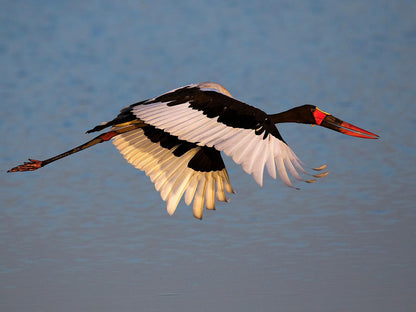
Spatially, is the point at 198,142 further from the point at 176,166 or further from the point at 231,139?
the point at 176,166

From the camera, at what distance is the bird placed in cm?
635

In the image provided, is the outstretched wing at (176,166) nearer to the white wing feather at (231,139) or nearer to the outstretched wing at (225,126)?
the outstretched wing at (225,126)

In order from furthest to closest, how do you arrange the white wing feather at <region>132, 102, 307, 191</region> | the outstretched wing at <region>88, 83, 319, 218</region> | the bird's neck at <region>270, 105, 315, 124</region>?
the bird's neck at <region>270, 105, 315, 124</region>, the outstretched wing at <region>88, 83, 319, 218</region>, the white wing feather at <region>132, 102, 307, 191</region>

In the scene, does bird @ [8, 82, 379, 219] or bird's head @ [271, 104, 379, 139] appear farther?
bird's head @ [271, 104, 379, 139]

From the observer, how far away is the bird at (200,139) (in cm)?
635

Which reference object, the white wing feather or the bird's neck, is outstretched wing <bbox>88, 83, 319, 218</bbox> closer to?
the white wing feather

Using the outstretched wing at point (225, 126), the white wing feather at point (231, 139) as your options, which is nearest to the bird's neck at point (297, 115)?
the outstretched wing at point (225, 126)

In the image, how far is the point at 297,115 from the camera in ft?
28.3

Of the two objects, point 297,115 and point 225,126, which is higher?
point 297,115

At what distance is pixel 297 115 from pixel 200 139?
2386 mm

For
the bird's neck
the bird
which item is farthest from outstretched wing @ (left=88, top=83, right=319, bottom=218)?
the bird's neck

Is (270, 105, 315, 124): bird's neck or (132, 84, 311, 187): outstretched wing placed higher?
(270, 105, 315, 124): bird's neck

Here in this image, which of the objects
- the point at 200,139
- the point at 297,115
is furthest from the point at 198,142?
the point at 297,115

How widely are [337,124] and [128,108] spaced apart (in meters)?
2.66
